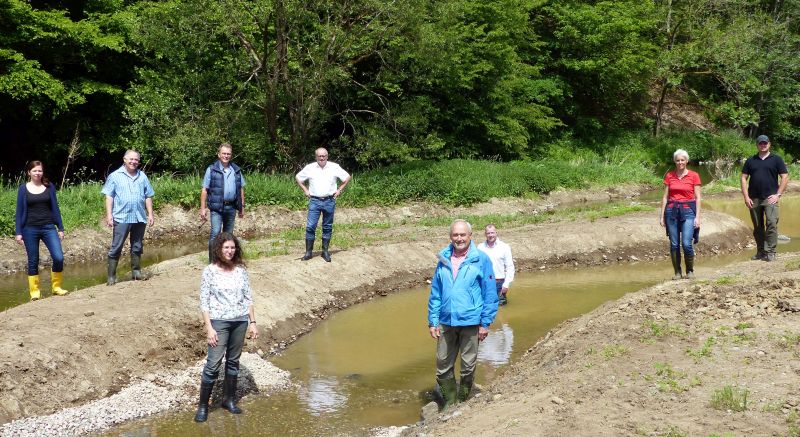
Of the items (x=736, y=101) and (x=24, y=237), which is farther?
(x=736, y=101)

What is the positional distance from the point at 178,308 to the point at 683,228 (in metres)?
7.56

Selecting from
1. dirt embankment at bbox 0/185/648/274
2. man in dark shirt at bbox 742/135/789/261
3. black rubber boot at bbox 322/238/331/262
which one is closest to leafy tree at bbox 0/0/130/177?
dirt embankment at bbox 0/185/648/274

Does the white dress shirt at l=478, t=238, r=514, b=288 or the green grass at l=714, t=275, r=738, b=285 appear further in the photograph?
the white dress shirt at l=478, t=238, r=514, b=288

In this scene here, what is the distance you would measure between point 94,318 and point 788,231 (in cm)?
1832

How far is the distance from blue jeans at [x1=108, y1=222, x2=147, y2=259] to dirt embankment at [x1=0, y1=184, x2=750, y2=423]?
1.70 ft

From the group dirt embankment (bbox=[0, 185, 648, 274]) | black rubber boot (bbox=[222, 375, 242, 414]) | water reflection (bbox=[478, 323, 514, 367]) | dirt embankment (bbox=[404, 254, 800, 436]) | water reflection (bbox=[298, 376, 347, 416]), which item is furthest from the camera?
dirt embankment (bbox=[0, 185, 648, 274])

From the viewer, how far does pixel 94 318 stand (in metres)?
10.3

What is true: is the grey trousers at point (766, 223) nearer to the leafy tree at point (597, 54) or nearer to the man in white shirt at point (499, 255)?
the man in white shirt at point (499, 255)

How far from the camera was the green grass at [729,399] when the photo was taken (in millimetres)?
6480

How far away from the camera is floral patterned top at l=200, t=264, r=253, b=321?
8.38 m

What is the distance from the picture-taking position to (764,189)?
45.0 feet

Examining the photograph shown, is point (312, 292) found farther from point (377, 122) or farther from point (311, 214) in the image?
point (377, 122)

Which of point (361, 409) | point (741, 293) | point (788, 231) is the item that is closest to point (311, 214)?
point (361, 409)

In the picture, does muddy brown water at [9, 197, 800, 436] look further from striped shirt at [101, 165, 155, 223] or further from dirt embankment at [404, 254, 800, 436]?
striped shirt at [101, 165, 155, 223]
